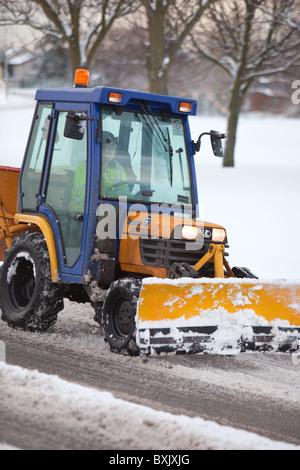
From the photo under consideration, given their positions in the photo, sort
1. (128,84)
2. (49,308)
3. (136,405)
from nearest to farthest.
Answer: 1. (136,405)
2. (49,308)
3. (128,84)

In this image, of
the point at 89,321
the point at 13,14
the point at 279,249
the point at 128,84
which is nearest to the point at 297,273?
the point at 279,249

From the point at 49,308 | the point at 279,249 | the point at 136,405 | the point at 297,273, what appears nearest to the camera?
the point at 136,405

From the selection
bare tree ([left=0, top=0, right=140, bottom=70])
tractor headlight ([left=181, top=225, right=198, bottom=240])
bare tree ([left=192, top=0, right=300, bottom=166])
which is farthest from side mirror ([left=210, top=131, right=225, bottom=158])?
bare tree ([left=192, top=0, right=300, bottom=166])

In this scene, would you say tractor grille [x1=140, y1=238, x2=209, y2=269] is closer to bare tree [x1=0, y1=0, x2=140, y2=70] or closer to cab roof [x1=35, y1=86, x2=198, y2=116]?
cab roof [x1=35, y1=86, x2=198, y2=116]

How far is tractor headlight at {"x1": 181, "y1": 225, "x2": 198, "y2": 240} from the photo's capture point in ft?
21.6

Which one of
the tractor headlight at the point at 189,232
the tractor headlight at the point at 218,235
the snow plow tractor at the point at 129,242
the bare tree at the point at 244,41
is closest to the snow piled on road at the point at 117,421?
the snow plow tractor at the point at 129,242

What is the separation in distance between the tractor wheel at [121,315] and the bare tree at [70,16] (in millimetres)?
13244

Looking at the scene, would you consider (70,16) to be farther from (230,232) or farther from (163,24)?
(230,232)

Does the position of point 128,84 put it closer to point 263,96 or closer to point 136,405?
point 263,96

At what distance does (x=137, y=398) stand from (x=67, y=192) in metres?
2.45

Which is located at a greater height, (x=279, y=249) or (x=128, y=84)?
(x=128, y=84)

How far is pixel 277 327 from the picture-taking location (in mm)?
6531

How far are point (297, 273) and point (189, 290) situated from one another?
5.41 meters

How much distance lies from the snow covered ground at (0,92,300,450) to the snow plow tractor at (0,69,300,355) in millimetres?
1168
